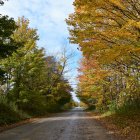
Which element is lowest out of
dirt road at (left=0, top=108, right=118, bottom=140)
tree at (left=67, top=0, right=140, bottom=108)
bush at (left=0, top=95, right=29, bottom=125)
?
dirt road at (left=0, top=108, right=118, bottom=140)

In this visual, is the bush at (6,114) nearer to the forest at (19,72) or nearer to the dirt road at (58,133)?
the forest at (19,72)

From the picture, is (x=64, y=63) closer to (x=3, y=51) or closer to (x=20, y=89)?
(x=20, y=89)

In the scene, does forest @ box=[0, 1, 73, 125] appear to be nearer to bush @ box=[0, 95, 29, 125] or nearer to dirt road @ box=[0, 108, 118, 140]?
bush @ box=[0, 95, 29, 125]

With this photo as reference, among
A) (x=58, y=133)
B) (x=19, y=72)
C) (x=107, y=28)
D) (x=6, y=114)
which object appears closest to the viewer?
(x=107, y=28)

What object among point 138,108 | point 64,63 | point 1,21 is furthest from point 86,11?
point 64,63

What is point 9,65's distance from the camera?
35.8 metres

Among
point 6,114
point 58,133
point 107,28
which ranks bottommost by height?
point 58,133

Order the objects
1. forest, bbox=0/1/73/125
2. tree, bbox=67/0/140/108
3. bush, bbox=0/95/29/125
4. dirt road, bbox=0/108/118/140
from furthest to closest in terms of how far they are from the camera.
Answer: bush, bbox=0/95/29/125 → forest, bbox=0/1/73/125 → dirt road, bbox=0/108/118/140 → tree, bbox=67/0/140/108

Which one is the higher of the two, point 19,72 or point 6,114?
point 19,72

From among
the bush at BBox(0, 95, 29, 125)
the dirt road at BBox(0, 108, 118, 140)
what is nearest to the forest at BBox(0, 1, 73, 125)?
the bush at BBox(0, 95, 29, 125)

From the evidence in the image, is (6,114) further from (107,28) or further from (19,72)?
(107,28)

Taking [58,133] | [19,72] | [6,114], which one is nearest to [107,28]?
[58,133]

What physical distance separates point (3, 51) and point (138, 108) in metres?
11.5

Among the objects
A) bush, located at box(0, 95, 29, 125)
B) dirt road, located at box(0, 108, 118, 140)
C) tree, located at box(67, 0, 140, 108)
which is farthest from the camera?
bush, located at box(0, 95, 29, 125)
